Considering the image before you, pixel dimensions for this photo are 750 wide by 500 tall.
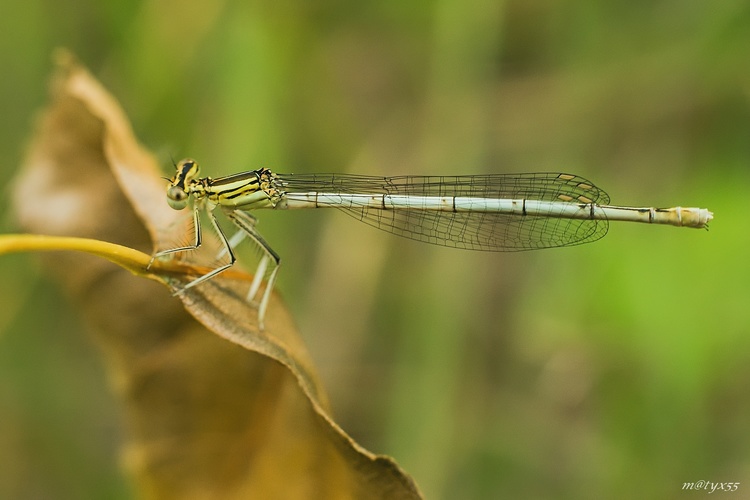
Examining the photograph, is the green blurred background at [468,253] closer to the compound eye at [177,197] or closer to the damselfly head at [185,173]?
the damselfly head at [185,173]

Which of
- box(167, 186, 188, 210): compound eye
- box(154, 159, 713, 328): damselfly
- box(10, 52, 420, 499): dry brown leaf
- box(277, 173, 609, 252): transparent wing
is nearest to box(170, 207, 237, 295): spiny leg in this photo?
box(10, 52, 420, 499): dry brown leaf

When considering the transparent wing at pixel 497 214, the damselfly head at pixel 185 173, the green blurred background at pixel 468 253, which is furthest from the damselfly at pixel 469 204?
the green blurred background at pixel 468 253

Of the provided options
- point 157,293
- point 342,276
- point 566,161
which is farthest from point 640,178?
point 157,293

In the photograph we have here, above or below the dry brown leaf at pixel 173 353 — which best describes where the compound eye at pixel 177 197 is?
above

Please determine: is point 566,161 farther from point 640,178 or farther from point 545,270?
point 545,270

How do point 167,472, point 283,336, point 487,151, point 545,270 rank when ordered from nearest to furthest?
1. point 283,336
2. point 167,472
3. point 545,270
4. point 487,151

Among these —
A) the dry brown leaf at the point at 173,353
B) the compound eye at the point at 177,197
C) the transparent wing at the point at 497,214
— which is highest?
the transparent wing at the point at 497,214
